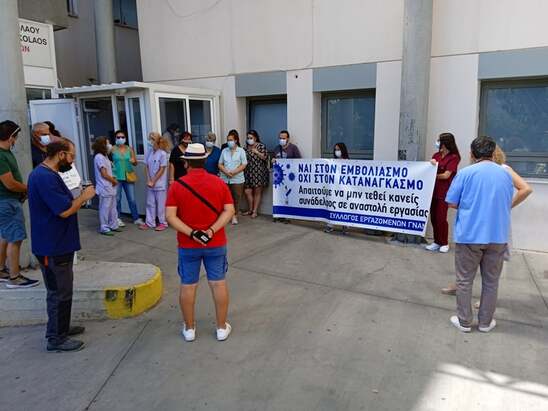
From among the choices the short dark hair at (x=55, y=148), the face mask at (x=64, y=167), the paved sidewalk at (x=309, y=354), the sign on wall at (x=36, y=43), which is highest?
the sign on wall at (x=36, y=43)

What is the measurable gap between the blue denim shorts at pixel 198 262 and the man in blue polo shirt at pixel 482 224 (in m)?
2.05

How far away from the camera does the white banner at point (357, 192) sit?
6.47 metres

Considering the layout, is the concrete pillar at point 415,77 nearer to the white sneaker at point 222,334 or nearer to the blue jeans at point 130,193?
the white sneaker at point 222,334

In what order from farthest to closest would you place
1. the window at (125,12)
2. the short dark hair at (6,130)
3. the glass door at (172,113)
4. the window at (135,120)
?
the window at (125,12) → the glass door at (172,113) → the window at (135,120) → the short dark hair at (6,130)

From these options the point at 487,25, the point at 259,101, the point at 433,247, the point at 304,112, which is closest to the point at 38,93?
the point at 259,101

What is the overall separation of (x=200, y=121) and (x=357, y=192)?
385 cm

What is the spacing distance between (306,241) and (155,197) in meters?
2.76

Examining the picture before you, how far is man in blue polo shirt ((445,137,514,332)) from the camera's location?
3.71 m

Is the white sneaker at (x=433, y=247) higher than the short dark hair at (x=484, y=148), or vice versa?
the short dark hair at (x=484, y=148)

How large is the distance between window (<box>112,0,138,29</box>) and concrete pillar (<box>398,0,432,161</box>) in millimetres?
8942

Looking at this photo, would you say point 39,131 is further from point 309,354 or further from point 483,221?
point 483,221

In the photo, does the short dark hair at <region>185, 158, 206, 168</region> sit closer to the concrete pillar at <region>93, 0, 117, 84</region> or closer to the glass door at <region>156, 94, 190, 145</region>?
the glass door at <region>156, 94, 190, 145</region>

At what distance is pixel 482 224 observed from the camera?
3.71m

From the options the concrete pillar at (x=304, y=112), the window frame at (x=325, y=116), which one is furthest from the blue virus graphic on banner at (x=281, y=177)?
the window frame at (x=325, y=116)
